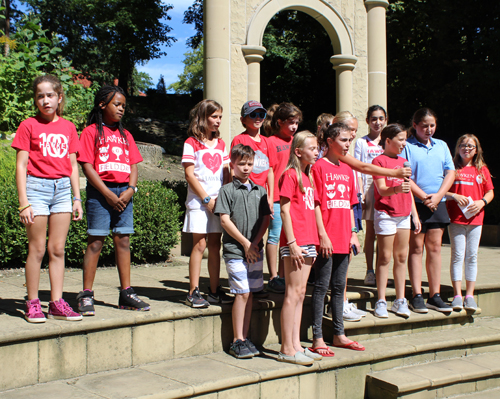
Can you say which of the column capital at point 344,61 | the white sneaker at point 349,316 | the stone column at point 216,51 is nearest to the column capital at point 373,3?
the column capital at point 344,61

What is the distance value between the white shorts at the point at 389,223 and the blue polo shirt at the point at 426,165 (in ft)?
1.59

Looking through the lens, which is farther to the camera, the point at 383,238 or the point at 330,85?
the point at 330,85

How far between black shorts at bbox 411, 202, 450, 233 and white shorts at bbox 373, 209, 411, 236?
41 centimetres

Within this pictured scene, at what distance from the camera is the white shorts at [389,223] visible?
4746 millimetres

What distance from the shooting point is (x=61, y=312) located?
12.3 ft

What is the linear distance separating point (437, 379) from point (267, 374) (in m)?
1.53

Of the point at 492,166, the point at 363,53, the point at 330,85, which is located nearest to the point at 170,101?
the point at 330,85

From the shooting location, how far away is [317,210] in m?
4.14

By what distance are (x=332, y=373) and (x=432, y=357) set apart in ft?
3.97

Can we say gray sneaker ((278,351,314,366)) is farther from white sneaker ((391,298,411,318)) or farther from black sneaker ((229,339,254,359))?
white sneaker ((391,298,411,318))

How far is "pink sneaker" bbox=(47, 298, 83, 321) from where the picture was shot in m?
3.72

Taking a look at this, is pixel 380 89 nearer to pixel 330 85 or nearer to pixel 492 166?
pixel 492 166

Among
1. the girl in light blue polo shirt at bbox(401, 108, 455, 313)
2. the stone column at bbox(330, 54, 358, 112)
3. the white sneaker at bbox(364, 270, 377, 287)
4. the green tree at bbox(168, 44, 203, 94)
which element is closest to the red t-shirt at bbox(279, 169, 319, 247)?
the girl in light blue polo shirt at bbox(401, 108, 455, 313)

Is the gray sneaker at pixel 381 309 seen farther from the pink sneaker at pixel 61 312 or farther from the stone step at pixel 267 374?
the pink sneaker at pixel 61 312
